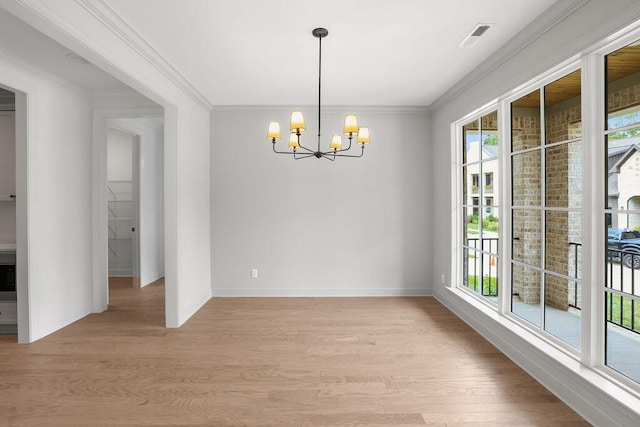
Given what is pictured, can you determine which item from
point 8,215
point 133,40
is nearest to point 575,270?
point 133,40

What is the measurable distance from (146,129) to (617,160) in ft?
21.0

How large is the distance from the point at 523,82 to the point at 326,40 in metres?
1.71

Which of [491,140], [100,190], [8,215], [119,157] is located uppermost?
[119,157]

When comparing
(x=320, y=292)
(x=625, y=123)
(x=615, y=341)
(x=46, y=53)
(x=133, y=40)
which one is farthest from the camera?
(x=320, y=292)

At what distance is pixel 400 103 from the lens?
500 cm

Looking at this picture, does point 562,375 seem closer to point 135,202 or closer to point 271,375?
point 271,375

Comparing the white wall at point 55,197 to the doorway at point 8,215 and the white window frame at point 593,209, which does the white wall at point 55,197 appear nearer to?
the doorway at point 8,215

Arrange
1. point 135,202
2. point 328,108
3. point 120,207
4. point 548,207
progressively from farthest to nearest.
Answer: point 120,207, point 135,202, point 328,108, point 548,207

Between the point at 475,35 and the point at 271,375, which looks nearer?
the point at 271,375

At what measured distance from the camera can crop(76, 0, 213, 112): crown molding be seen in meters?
2.46

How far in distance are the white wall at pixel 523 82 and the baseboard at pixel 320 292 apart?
649 millimetres

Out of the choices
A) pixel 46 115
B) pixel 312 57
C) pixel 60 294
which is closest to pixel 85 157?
pixel 46 115

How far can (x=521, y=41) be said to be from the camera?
9.57 feet

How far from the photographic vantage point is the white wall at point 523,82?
2.10m
